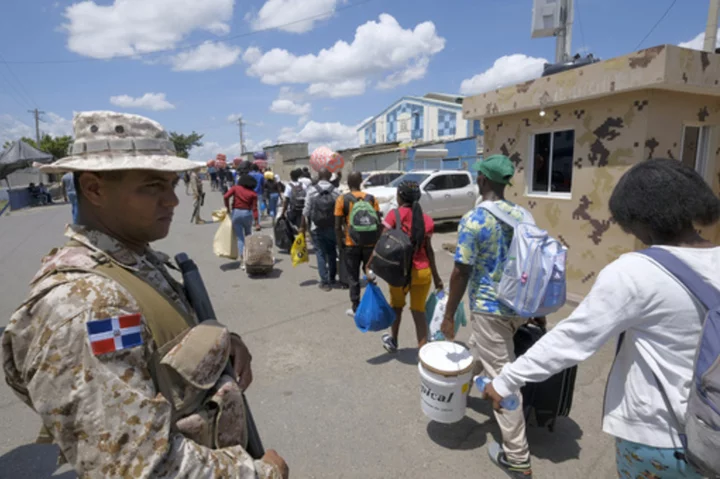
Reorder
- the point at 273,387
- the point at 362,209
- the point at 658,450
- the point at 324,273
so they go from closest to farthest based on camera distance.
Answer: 1. the point at 658,450
2. the point at 273,387
3. the point at 362,209
4. the point at 324,273

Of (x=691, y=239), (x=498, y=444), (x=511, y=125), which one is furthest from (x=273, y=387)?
(x=511, y=125)

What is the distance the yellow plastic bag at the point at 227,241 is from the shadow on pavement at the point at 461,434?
5320 millimetres

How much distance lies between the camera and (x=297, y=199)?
789 cm

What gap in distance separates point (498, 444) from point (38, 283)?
107 inches

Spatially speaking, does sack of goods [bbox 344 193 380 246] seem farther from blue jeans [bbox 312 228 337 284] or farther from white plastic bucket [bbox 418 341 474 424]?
white plastic bucket [bbox 418 341 474 424]

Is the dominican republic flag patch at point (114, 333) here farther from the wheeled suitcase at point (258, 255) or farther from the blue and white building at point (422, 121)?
the blue and white building at point (422, 121)

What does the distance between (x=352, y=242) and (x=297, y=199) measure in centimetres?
321

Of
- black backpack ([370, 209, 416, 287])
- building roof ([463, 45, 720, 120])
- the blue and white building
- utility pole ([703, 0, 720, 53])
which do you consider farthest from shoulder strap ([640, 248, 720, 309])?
the blue and white building

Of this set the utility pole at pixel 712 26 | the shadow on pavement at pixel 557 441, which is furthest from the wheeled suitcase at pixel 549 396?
the utility pole at pixel 712 26

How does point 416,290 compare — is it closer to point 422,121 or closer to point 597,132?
point 597,132

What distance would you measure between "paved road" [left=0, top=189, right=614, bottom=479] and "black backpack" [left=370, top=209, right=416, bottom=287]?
0.91m

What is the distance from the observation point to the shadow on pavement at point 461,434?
2871 millimetres

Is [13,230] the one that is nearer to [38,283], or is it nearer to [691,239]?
[38,283]

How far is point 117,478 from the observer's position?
0.92 meters
